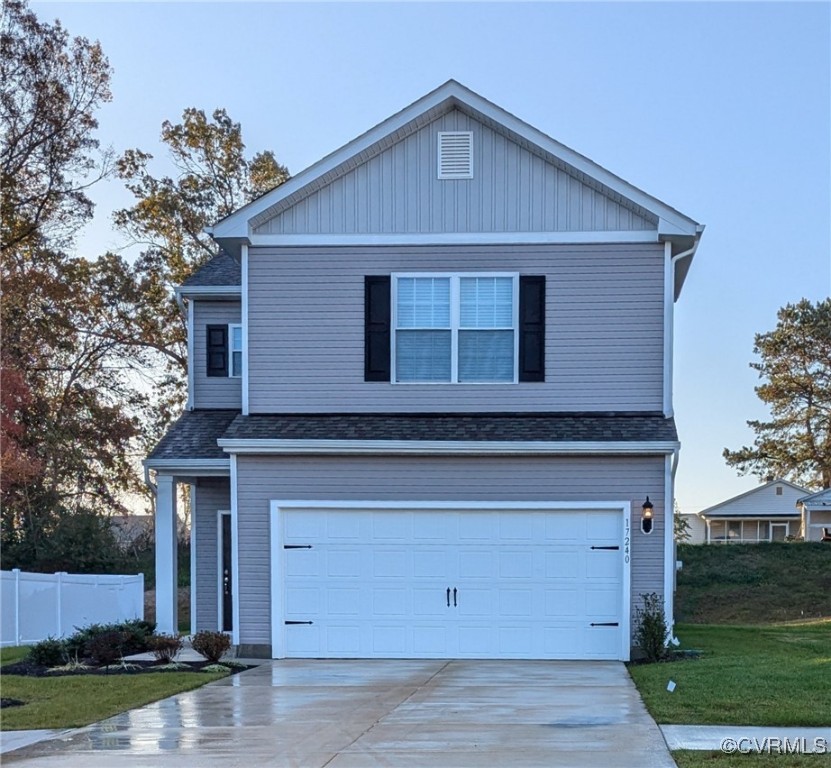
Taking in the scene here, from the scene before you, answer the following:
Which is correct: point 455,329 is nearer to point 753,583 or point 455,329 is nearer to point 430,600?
point 430,600

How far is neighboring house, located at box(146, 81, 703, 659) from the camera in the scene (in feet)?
49.2

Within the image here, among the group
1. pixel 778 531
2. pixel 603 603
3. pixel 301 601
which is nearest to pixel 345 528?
pixel 301 601

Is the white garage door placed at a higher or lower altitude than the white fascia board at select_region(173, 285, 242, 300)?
lower

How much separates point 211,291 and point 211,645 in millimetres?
6656

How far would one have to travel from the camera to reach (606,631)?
586 inches

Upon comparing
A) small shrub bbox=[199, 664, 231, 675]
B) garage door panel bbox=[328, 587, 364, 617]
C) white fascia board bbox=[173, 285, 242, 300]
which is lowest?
small shrub bbox=[199, 664, 231, 675]

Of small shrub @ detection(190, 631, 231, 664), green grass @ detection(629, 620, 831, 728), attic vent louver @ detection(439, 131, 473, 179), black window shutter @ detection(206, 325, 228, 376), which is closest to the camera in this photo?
green grass @ detection(629, 620, 831, 728)

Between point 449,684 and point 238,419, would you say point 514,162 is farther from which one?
point 449,684

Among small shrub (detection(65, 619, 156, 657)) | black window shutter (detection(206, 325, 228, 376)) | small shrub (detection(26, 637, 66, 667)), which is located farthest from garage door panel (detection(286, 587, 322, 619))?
black window shutter (detection(206, 325, 228, 376))

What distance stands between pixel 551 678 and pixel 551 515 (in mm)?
2733

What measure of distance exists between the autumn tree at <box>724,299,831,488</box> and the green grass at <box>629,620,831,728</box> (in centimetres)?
2535

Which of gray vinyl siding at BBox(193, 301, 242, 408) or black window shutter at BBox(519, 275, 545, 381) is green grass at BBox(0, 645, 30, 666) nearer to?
gray vinyl siding at BBox(193, 301, 242, 408)

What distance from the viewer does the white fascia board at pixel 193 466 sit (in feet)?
54.2

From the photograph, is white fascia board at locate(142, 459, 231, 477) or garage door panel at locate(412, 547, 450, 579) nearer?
garage door panel at locate(412, 547, 450, 579)
